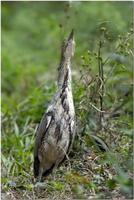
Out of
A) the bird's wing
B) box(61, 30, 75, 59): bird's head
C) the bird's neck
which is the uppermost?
box(61, 30, 75, 59): bird's head

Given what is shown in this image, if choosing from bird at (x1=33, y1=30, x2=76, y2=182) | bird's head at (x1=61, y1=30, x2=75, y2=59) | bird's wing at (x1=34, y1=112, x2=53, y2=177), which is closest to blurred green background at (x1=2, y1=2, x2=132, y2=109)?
bird's head at (x1=61, y1=30, x2=75, y2=59)

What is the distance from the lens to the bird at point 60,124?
5.47 metres

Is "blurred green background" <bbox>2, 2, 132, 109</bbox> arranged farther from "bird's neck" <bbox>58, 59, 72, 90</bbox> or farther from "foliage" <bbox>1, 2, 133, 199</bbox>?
"bird's neck" <bbox>58, 59, 72, 90</bbox>

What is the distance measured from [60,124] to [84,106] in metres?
0.50

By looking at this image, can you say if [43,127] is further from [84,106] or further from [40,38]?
[40,38]

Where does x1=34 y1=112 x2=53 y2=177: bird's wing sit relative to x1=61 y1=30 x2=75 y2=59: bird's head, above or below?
below

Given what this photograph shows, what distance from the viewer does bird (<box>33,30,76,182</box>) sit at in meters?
5.47

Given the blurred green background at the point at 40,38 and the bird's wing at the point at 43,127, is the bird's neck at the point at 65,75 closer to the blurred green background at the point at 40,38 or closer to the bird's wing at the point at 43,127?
the bird's wing at the point at 43,127

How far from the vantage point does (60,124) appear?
5461 millimetres

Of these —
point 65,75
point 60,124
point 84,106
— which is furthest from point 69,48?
point 60,124

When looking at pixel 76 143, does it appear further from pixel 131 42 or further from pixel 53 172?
pixel 131 42

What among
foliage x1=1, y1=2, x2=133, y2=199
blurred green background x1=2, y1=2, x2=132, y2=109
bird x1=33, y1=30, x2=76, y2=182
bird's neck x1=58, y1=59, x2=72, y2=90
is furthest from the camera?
blurred green background x1=2, y1=2, x2=132, y2=109

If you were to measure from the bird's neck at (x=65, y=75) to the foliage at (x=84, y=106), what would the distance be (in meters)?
0.23

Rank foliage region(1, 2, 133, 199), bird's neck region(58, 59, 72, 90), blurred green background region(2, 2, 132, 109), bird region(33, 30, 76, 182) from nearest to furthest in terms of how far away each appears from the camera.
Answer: foliage region(1, 2, 133, 199) → bird region(33, 30, 76, 182) → bird's neck region(58, 59, 72, 90) → blurred green background region(2, 2, 132, 109)
